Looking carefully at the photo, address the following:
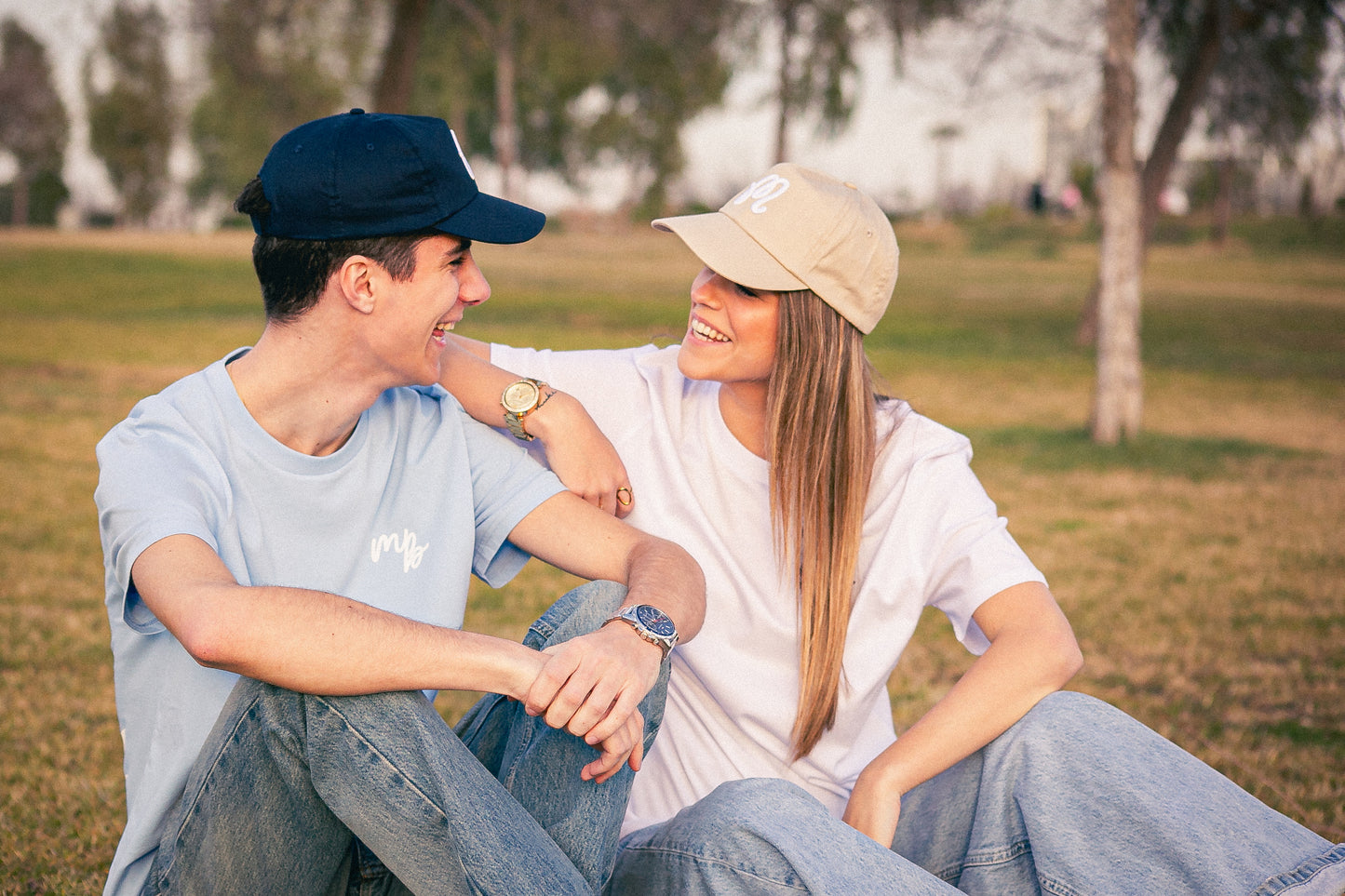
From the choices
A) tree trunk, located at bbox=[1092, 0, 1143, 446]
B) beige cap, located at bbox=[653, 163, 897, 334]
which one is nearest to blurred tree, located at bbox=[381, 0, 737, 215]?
tree trunk, located at bbox=[1092, 0, 1143, 446]

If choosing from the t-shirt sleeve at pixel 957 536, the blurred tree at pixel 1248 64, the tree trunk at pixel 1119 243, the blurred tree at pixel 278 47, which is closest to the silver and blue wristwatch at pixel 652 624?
the t-shirt sleeve at pixel 957 536

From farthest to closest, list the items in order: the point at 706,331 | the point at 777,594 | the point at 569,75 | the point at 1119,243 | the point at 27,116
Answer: the point at 569,75
the point at 27,116
the point at 1119,243
the point at 706,331
the point at 777,594

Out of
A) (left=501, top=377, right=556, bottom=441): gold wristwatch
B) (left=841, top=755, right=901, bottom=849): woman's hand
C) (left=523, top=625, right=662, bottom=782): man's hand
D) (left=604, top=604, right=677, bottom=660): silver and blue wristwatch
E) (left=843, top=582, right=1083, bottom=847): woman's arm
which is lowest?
(left=841, top=755, right=901, bottom=849): woman's hand

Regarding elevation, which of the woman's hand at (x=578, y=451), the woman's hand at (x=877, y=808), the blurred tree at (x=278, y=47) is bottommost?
the woman's hand at (x=877, y=808)

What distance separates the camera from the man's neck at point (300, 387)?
89.9 inches

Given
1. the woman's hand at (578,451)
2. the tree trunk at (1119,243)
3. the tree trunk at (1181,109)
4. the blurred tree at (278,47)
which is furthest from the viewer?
the tree trunk at (1181,109)

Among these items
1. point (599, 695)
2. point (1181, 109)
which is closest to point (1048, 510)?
point (599, 695)

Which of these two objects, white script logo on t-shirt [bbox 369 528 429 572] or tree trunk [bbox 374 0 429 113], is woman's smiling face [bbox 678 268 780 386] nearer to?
white script logo on t-shirt [bbox 369 528 429 572]

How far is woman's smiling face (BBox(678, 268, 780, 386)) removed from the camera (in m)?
2.67

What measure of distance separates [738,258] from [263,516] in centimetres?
112

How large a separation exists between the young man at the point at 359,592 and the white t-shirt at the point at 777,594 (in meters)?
0.20

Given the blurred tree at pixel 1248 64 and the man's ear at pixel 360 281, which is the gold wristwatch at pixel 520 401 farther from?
the blurred tree at pixel 1248 64

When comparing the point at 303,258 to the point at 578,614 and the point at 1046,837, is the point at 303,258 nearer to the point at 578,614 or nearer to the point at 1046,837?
the point at 578,614

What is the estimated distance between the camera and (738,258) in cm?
263
